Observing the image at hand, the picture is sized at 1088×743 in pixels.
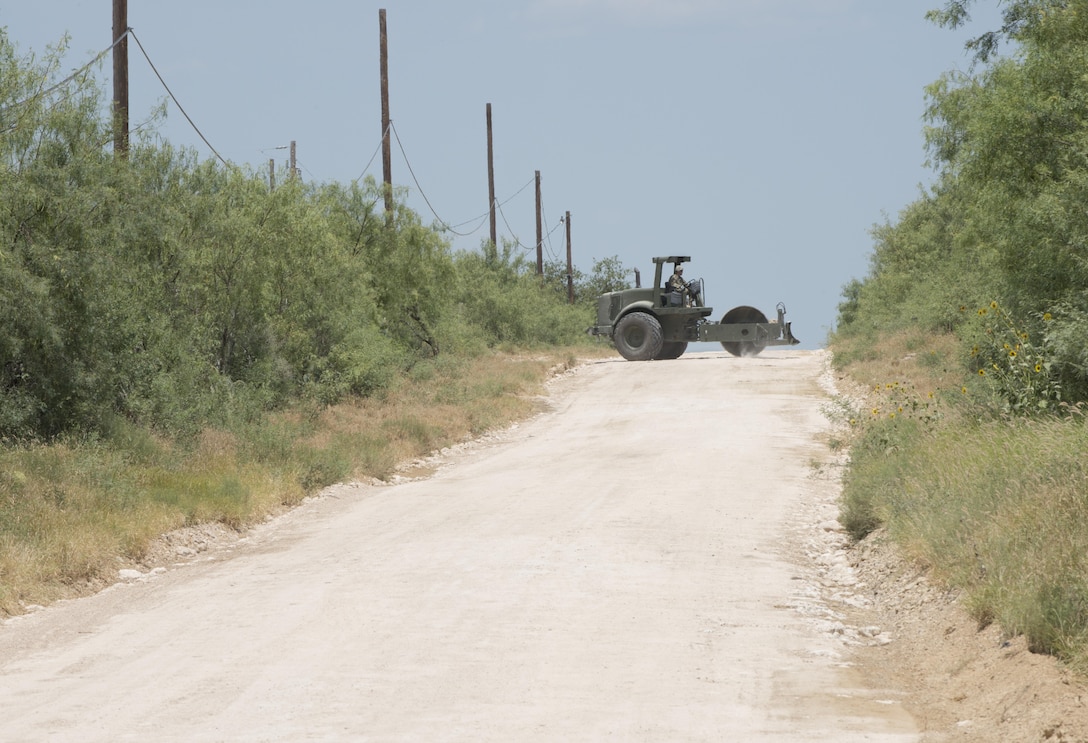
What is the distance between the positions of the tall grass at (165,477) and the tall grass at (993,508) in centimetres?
679

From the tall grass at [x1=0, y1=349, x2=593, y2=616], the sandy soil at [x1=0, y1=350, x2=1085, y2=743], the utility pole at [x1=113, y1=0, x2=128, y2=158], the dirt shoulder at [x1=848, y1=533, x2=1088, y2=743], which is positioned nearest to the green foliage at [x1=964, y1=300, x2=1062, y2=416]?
the sandy soil at [x1=0, y1=350, x2=1085, y2=743]

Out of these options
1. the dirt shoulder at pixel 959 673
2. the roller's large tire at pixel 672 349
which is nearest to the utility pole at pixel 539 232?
the roller's large tire at pixel 672 349

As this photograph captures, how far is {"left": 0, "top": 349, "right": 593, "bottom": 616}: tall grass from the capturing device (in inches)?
422

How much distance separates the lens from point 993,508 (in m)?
9.32

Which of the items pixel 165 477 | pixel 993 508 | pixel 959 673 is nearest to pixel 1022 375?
pixel 993 508

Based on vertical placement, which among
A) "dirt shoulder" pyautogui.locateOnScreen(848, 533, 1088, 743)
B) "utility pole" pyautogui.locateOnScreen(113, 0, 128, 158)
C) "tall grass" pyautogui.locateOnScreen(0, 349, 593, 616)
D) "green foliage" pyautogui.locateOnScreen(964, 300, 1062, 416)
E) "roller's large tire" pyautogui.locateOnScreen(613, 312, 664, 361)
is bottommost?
"dirt shoulder" pyautogui.locateOnScreen(848, 533, 1088, 743)

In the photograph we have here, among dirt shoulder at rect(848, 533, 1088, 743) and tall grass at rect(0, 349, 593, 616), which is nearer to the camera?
dirt shoulder at rect(848, 533, 1088, 743)

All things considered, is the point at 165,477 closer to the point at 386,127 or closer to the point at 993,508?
the point at 993,508

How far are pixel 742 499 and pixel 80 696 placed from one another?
8945 mm

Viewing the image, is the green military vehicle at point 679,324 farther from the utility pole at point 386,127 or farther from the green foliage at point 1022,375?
the green foliage at point 1022,375

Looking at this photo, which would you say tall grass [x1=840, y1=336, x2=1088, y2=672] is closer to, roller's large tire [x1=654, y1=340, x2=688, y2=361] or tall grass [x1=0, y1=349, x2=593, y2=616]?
tall grass [x1=0, y1=349, x2=593, y2=616]

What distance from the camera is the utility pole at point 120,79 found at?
56.4ft

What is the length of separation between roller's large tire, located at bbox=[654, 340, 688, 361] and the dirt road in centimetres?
2219

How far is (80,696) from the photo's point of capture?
22.2 ft
